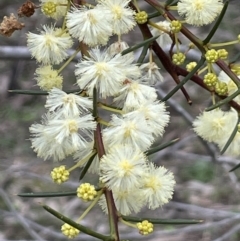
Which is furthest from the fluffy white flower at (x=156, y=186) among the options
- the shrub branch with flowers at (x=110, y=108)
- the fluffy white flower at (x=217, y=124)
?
the fluffy white flower at (x=217, y=124)

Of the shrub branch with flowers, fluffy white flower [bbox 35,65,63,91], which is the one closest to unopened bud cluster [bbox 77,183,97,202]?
the shrub branch with flowers

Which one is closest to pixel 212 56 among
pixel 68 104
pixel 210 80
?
pixel 210 80

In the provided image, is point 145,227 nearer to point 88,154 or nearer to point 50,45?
point 88,154

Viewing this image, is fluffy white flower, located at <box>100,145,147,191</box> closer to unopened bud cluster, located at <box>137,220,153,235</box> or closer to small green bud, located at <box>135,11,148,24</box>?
unopened bud cluster, located at <box>137,220,153,235</box>

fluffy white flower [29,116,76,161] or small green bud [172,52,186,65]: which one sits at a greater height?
small green bud [172,52,186,65]

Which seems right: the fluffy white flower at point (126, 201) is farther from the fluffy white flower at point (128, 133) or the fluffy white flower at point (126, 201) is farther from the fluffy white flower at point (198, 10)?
the fluffy white flower at point (198, 10)

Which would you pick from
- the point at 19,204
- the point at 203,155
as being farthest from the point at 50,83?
the point at 203,155
